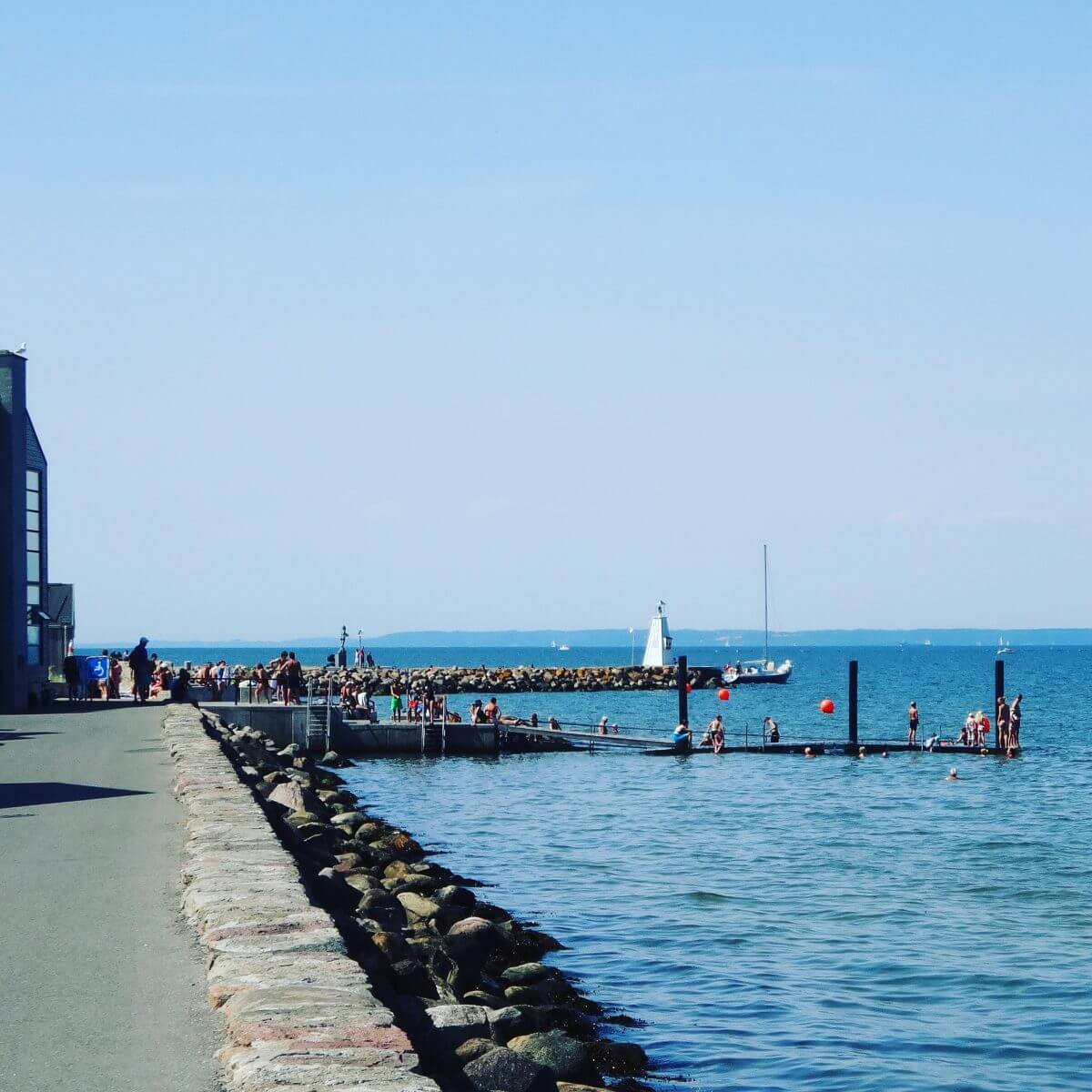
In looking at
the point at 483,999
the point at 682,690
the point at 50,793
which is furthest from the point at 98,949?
the point at 682,690

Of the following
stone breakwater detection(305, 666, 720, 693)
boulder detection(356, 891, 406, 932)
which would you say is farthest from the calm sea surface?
stone breakwater detection(305, 666, 720, 693)

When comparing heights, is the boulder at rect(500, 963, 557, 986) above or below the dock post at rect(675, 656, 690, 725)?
below

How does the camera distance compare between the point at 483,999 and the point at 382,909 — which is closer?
the point at 483,999

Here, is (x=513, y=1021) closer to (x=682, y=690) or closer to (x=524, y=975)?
(x=524, y=975)

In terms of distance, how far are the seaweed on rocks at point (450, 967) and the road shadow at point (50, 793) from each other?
184 cm

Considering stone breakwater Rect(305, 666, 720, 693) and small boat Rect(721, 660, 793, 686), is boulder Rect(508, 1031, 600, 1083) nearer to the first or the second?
stone breakwater Rect(305, 666, 720, 693)

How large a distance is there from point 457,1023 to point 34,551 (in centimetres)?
3249

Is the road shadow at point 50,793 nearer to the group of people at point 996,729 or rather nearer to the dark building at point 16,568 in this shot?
the dark building at point 16,568

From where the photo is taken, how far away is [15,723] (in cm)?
3056

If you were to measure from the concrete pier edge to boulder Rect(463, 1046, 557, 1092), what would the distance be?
1000mm

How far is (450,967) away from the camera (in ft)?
39.7

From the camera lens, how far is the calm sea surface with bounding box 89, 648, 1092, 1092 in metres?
14.1

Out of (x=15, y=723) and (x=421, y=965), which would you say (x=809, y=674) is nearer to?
(x=15, y=723)

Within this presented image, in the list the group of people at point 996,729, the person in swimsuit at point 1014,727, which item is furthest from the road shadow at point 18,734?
the person in swimsuit at point 1014,727
